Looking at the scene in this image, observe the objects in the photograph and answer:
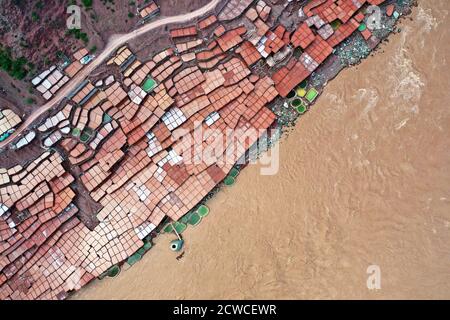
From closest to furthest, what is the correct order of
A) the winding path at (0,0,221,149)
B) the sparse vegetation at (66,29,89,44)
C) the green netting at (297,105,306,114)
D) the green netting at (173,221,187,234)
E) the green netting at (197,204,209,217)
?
the winding path at (0,0,221,149) < the sparse vegetation at (66,29,89,44) < the green netting at (173,221,187,234) < the green netting at (197,204,209,217) < the green netting at (297,105,306,114)

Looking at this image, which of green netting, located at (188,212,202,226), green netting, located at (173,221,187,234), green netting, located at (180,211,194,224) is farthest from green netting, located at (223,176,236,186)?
green netting, located at (173,221,187,234)

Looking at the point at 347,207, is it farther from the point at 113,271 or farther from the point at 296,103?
the point at 113,271

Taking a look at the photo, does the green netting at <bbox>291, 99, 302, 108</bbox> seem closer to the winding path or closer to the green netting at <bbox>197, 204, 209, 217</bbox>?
the winding path

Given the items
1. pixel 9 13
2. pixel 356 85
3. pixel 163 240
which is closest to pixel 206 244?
pixel 163 240

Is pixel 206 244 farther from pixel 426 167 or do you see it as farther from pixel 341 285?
pixel 426 167

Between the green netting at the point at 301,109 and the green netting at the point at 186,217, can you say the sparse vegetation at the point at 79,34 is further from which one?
the green netting at the point at 301,109

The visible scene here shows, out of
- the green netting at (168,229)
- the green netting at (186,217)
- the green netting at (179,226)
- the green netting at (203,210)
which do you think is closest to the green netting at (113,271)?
the green netting at (168,229)
